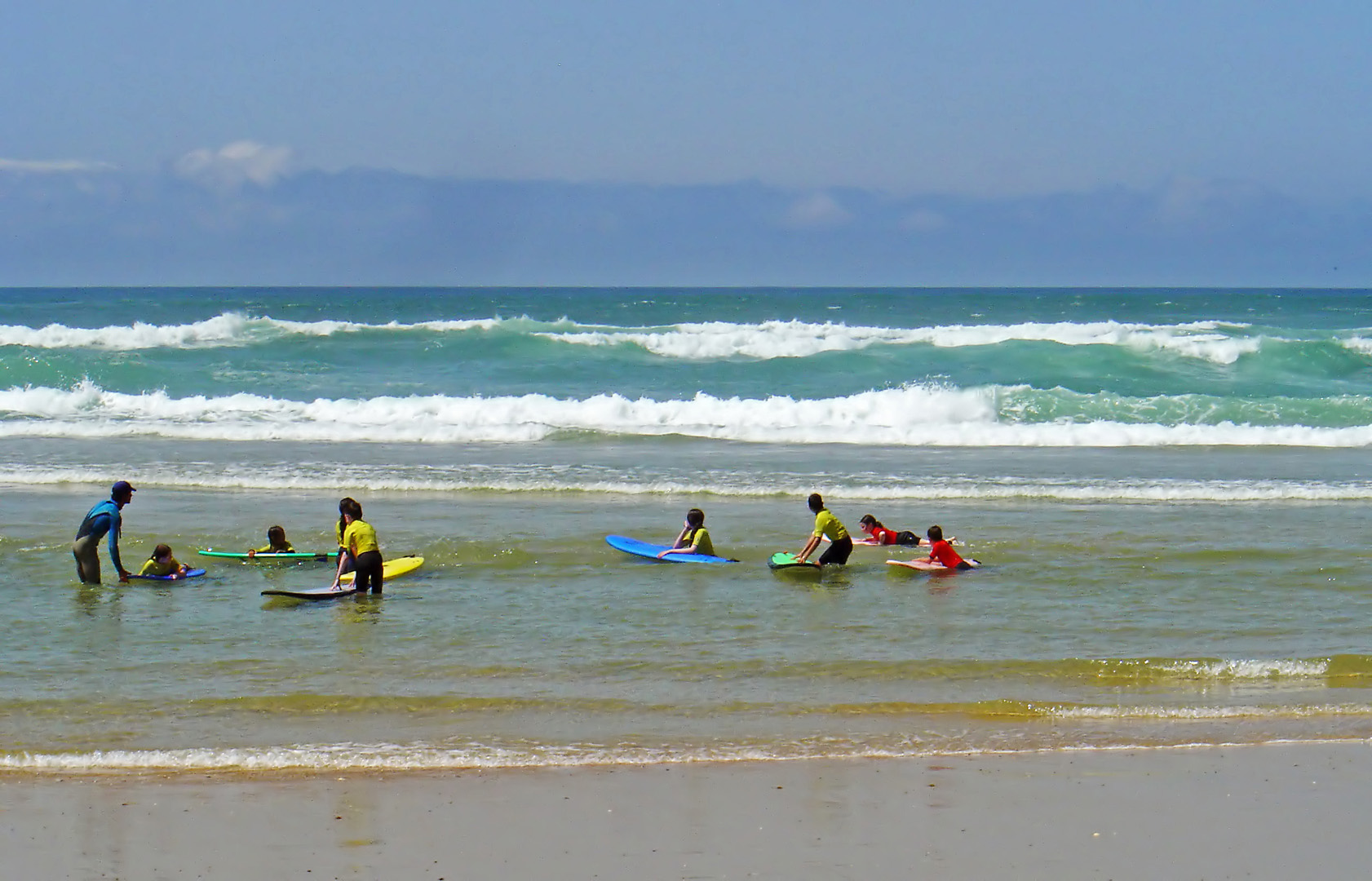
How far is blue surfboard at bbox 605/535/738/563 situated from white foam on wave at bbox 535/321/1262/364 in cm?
2604

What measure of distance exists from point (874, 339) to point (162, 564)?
3419cm

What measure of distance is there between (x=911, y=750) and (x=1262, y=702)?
287 centimetres

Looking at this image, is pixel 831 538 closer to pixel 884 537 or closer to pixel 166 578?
pixel 884 537

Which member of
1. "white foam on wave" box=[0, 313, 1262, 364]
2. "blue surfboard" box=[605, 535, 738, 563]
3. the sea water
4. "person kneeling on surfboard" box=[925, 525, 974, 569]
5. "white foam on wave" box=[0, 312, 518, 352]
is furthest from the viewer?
"white foam on wave" box=[0, 312, 518, 352]

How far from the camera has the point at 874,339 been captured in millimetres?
44875

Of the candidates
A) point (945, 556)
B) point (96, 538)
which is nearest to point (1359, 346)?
point (945, 556)

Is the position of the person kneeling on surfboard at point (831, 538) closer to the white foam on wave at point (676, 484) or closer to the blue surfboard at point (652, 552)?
the blue surfboard at point (652, 552)

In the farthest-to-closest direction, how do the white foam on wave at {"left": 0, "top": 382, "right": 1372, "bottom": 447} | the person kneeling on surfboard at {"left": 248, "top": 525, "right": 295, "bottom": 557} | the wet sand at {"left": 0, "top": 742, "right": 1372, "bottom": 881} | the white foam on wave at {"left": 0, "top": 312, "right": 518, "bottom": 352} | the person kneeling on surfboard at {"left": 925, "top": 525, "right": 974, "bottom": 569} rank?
the white foam on wave at {"left": 0, "top": 312, "right": 518, "bottom": 352} → the white foam on wave at {"left": 0, "top": 382, "right": 1372, "bottom": 447} → the person kneeling on surfboard at {"left": 248, "top": 525, "right": 295, "bottom": 557} → the person kneeling on surfboard at {"left": 925, "top": 525, "right": 974, "bottom": 569} → the wet sand at {"left": 0, "top": 742, "right": 1372, "bottom": 881}

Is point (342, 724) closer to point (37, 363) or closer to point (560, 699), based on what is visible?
point (560, 699)

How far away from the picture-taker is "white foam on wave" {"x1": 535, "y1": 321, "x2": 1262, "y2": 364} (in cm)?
4134

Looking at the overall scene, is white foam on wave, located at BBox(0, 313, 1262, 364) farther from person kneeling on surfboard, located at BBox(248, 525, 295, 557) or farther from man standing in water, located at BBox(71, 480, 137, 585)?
man standing in water, located at BBox(71, 480, 137, 585)

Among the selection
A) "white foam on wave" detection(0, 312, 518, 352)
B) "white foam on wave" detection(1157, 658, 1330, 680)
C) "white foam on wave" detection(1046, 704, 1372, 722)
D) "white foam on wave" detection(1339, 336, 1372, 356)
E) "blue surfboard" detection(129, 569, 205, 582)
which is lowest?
"white foam on wave" detection(1046, 704, 1372, 722)

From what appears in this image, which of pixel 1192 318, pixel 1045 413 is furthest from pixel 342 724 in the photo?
pixel 1192 318

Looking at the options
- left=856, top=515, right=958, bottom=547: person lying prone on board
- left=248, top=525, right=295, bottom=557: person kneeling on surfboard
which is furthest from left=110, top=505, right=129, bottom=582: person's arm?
left=856, top=515, right=958, bottom=547: person lying prone on board
